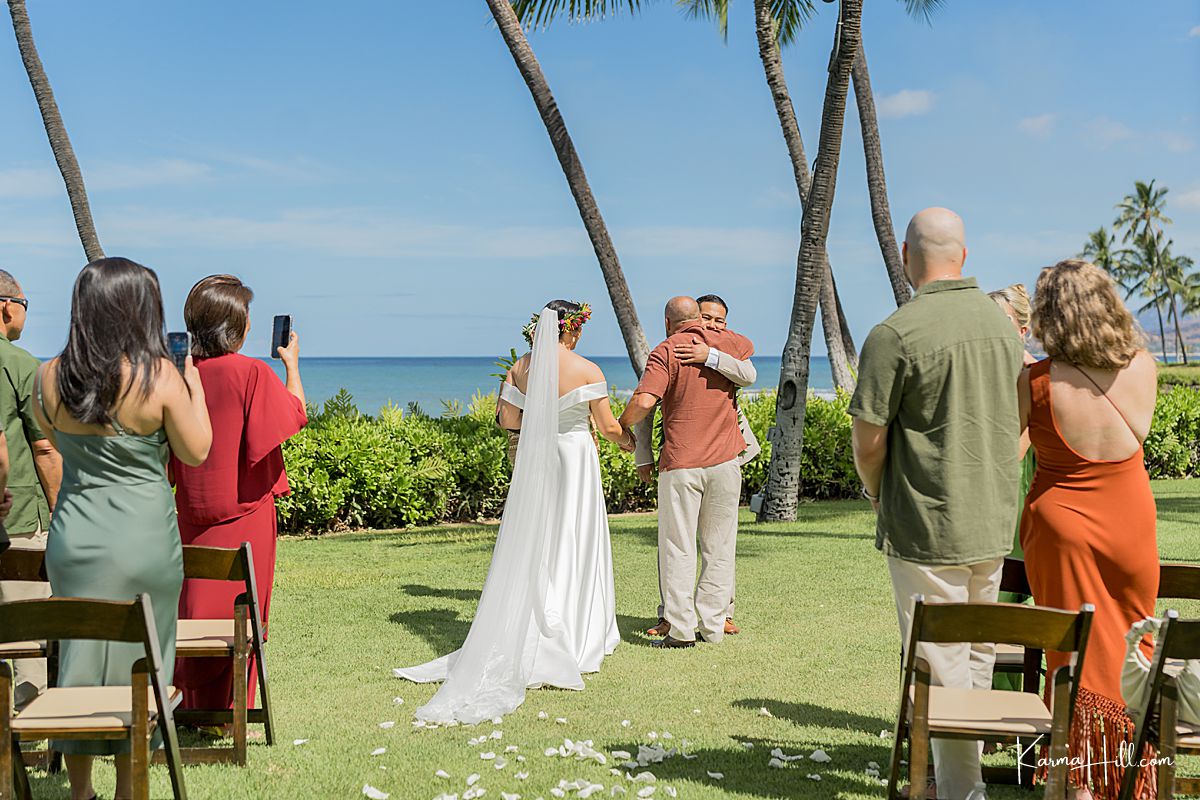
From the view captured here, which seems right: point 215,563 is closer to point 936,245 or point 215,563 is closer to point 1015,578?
point 936,245

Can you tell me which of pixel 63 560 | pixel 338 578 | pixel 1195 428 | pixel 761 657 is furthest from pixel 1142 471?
pixel 1195 428

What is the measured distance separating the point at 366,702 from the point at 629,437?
2.44m

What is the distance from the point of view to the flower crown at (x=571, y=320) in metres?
7.08

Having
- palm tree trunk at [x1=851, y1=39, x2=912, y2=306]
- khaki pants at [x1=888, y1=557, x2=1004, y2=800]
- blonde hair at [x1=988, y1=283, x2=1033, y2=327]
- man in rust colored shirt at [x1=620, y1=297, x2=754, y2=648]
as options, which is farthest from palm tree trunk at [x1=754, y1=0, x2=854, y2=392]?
khaki pants at [x1=888, y1=557, x2=1004, y2=800]

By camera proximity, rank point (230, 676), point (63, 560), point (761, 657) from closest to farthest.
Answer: point (63, 560), point (230, 676), point (761, 657)

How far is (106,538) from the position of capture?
3.93 meters

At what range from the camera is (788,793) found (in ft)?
14.9

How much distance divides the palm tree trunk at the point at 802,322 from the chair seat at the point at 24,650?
958cm

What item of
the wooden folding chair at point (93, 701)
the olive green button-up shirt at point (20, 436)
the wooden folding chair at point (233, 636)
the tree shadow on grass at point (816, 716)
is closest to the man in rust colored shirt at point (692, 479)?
the tree shadow on grass at point (816, 716)

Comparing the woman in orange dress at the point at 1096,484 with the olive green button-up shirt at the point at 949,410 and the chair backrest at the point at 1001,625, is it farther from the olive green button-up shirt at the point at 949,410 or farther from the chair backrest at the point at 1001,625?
the chair backrest at the point at 1001,625

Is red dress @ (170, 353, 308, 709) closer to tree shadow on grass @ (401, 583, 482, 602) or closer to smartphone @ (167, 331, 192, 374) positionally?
smartphone @ (167, 331, 192, 374)

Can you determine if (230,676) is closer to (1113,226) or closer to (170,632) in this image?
(170,632)

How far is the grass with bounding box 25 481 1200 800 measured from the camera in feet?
15.5

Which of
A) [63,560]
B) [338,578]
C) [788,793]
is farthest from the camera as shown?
[338,578]
